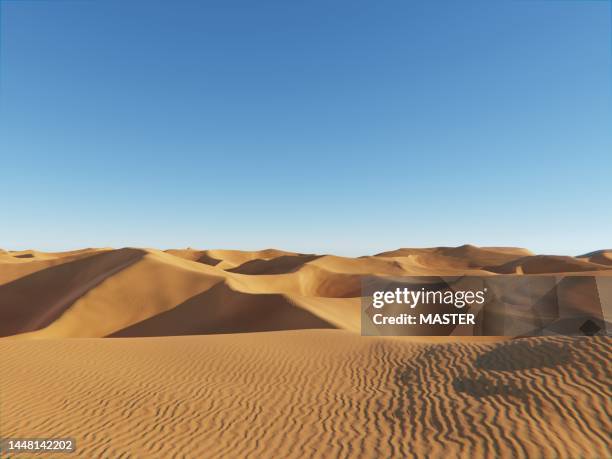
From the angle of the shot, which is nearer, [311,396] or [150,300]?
[311,396]

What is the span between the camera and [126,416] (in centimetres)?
827

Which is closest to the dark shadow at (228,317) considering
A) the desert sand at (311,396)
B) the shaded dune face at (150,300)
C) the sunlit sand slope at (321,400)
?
the shaded dune face at (150,300)

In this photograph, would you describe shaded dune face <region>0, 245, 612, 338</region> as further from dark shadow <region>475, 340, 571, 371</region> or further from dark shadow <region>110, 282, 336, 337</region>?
dark shadow <region>475, 340, 571, 371</region>

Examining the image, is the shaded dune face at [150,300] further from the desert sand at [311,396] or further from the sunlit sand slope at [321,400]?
the sunlit sand slope at [321,400]

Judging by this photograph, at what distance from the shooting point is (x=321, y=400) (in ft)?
30.7

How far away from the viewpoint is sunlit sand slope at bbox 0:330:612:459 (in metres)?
7.00

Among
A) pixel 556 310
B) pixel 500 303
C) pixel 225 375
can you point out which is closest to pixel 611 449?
pixel 225 375

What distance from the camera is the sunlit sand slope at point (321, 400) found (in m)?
7.00

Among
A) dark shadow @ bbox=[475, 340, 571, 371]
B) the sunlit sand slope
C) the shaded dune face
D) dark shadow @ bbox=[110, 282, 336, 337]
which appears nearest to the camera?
the sunlit sand slope

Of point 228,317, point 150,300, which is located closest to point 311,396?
point 228,317

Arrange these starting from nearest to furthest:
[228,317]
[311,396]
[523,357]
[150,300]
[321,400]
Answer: [321,400], [311,396], [523,357], [228,317], [150,300]

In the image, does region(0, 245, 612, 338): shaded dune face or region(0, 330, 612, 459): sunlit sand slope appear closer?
region(0, 330, 612, 459): sunlit sand slope

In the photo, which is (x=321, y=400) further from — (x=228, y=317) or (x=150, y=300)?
(x=150, y=300)

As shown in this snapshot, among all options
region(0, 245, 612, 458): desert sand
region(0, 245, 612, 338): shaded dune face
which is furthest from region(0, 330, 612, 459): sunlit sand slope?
region(0, 245, 612, 338): shaded dune face
